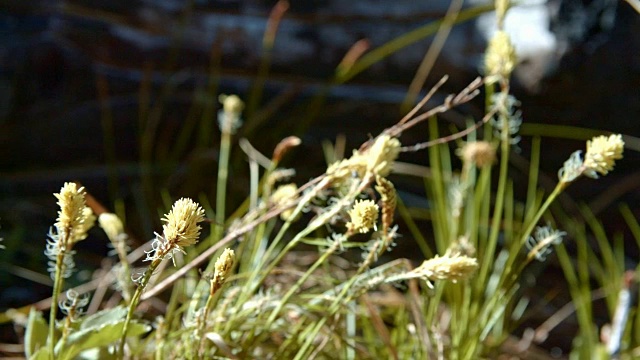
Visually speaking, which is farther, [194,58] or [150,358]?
[194,58]

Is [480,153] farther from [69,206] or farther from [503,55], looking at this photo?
[69,206]

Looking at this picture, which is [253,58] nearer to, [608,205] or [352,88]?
[352,88]

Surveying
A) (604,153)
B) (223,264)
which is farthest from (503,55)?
(223,264)

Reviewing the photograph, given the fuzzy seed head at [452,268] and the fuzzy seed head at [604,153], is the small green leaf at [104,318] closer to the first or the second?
the fuzzy seed head at [452,268]

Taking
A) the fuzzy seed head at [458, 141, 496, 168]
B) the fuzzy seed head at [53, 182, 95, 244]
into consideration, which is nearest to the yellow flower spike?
the fuzzy seed head at [53, 182, 95, 244]

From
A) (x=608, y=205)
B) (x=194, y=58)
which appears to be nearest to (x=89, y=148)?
(x=194, y=58)

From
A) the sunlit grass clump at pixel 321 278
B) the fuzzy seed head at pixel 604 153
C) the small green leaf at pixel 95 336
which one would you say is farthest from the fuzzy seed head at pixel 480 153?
the small green leaf at pixel 95 336
